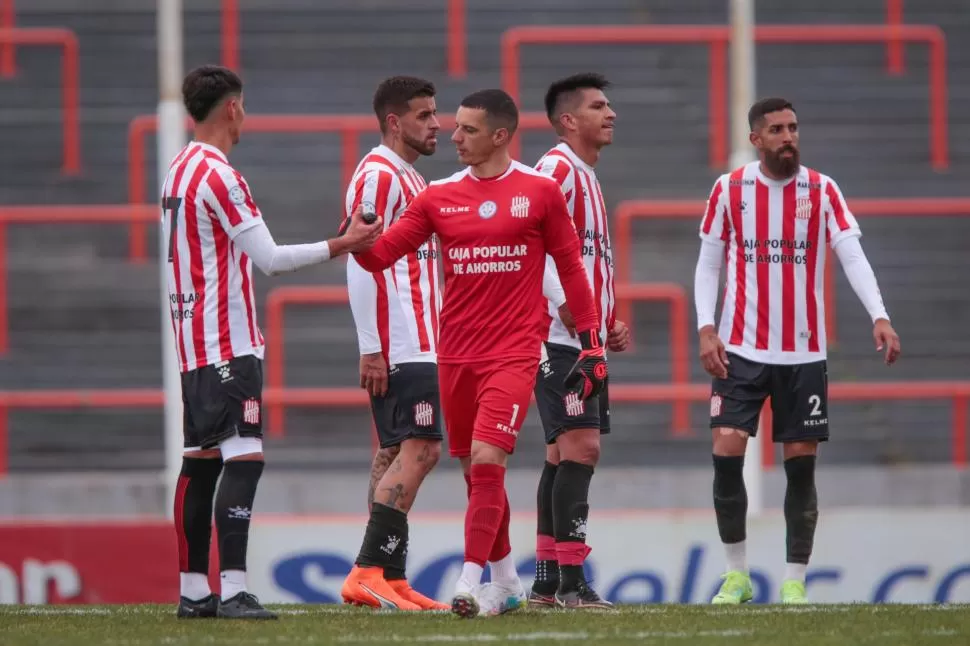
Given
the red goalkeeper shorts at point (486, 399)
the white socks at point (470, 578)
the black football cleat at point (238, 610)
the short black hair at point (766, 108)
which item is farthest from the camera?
the short black hair at point (766, 108)

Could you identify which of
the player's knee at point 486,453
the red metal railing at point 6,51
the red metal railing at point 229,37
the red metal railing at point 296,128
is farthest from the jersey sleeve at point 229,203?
the red metal railing at point 6,51

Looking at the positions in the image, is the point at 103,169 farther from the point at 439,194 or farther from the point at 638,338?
the point at 439,194

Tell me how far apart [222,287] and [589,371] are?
3.99 feet

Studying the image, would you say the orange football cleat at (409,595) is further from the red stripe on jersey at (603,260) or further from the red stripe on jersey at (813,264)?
the red stripe on jersey at (813,264)

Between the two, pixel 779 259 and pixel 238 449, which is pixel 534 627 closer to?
pixel 238 449

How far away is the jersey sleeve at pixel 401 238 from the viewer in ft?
18.7

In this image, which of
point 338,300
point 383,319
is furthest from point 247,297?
point 338,300

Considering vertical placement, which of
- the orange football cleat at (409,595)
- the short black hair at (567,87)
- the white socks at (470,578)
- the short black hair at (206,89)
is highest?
the short black hair at (567,87)

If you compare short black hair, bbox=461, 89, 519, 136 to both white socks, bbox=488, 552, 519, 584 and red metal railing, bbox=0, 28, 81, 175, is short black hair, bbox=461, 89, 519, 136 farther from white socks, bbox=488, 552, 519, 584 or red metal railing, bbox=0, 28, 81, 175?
red metal railing, bbox=0, 28, 81, 175

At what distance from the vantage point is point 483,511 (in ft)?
18.0

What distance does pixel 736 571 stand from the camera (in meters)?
6.75

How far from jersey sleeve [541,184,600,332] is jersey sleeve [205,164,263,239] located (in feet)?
3.12

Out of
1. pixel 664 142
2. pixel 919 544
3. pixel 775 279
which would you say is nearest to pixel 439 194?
pixel 775 279

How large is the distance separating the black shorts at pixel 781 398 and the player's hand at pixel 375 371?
1375mm
